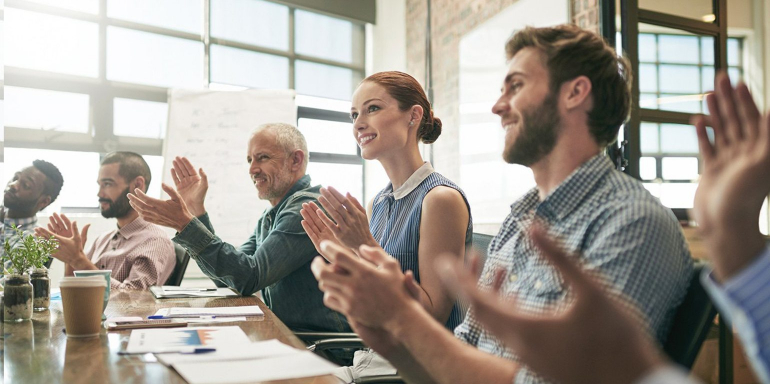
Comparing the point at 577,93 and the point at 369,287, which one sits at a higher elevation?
the point at 577,93

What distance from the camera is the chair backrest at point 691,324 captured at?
0.84 m

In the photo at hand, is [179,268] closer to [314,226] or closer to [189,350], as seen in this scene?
[314,226]

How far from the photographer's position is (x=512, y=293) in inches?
41.4

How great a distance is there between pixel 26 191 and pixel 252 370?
3.06 meters

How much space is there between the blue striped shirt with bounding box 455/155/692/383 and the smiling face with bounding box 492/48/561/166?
0.12m

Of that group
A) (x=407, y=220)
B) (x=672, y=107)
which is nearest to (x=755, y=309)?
(x=407, y=220)

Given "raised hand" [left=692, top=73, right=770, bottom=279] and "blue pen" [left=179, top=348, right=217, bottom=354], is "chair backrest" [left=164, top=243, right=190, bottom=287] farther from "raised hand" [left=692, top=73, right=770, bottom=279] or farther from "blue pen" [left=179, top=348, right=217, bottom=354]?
"raised hand" [left=692, top=73, right=770, bottom=279]

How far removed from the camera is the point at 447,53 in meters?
4.91

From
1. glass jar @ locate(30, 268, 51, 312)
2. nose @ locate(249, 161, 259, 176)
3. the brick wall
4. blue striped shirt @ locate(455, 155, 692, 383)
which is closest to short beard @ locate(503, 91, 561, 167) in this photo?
blue striped shirt @ locate(455, 155, 692, 383)

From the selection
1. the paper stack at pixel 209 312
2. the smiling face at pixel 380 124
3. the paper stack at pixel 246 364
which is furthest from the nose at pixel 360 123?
the paper stack at pixel 246 364

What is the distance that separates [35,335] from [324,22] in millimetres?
4748

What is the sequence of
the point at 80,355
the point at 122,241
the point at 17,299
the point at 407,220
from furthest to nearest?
the point at 122,241, the point at 407,220, the point at 17,299, the point at 80,355

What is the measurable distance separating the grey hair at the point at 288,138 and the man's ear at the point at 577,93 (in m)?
1.52

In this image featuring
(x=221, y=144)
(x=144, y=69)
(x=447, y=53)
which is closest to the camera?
(x=221, y=144)
